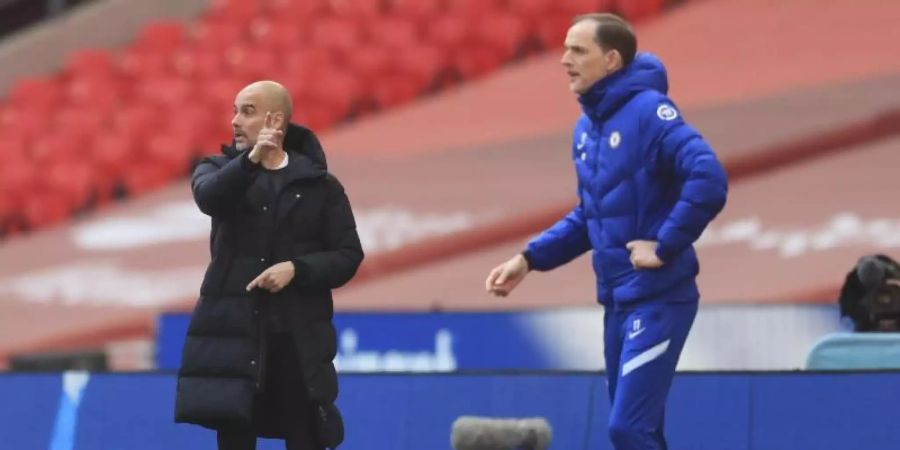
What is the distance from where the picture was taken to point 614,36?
621 cm

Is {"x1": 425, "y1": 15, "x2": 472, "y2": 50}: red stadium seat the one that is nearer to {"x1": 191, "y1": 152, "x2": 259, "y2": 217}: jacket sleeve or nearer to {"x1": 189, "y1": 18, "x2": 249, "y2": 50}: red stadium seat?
{"x1": 189, "y1": 18, "x2": 249, "y2": 50}: red stadium seat

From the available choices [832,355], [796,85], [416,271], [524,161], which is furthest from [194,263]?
[832,355]

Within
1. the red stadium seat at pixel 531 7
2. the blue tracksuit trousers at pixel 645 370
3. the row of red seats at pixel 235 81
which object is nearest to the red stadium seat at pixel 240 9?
the row of red seats at pixel 235 81

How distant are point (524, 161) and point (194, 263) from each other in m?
2.82

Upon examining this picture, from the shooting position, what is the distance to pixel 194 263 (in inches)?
607

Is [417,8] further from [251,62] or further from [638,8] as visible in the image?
[638,8]

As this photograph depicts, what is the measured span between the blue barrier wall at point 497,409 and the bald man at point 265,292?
4.52 feet

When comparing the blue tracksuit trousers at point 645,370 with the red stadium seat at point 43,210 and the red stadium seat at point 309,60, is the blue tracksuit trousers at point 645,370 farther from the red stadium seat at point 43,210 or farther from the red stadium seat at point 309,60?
the red stadium seat at point 43,210

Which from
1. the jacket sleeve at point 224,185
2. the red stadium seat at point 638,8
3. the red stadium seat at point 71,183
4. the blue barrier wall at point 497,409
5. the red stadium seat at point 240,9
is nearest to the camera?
the jacket sleeve at point 224,185

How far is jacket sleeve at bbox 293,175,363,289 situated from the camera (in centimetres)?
627

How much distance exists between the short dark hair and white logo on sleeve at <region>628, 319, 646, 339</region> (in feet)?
2.79

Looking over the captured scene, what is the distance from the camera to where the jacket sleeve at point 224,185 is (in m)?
6.14

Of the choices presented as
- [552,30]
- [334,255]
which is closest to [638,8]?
[552,30]

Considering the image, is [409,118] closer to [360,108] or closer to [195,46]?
[360,108]
